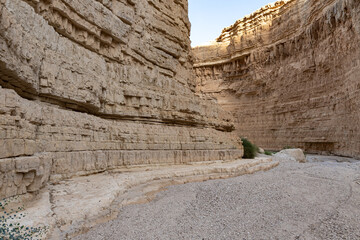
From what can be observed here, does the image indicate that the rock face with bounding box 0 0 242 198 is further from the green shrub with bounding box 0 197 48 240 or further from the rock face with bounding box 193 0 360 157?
the rock face with bounding box 193 0 360 157

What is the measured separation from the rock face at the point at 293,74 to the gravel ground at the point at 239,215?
1609cm

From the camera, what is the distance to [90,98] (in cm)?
665

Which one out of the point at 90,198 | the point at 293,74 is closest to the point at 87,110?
the point at 90,198

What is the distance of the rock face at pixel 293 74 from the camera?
18.3 meters

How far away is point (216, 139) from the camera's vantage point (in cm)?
1125

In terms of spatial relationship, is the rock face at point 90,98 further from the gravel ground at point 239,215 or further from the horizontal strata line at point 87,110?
the gravel ground at point 239,215

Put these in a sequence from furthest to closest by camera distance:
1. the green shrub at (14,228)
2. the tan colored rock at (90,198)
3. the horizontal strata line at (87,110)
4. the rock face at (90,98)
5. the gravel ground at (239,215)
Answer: the horizontal strata line at (87,110) → the rock face at (90,98) → the gravel ground at (239,215) → the tan colored rock at (90,198) → the green shrub at (14,228)

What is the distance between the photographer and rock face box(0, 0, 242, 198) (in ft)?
13.6

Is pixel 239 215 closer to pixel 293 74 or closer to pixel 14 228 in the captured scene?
pixel 14 228

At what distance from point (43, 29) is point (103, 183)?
14.6 ft

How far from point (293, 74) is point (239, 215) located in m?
25.3

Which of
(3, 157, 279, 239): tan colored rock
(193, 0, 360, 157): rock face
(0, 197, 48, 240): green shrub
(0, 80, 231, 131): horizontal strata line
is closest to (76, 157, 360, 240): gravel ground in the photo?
(3, 157, 279, 239): tan colored rock

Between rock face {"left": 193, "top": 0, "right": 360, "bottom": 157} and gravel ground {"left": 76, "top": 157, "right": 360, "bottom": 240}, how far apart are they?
52.8 feet

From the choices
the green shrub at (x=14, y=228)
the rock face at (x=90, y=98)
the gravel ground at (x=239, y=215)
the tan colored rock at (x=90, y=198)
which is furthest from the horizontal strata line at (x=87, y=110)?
the gravel ground at (x=239, y=215)
